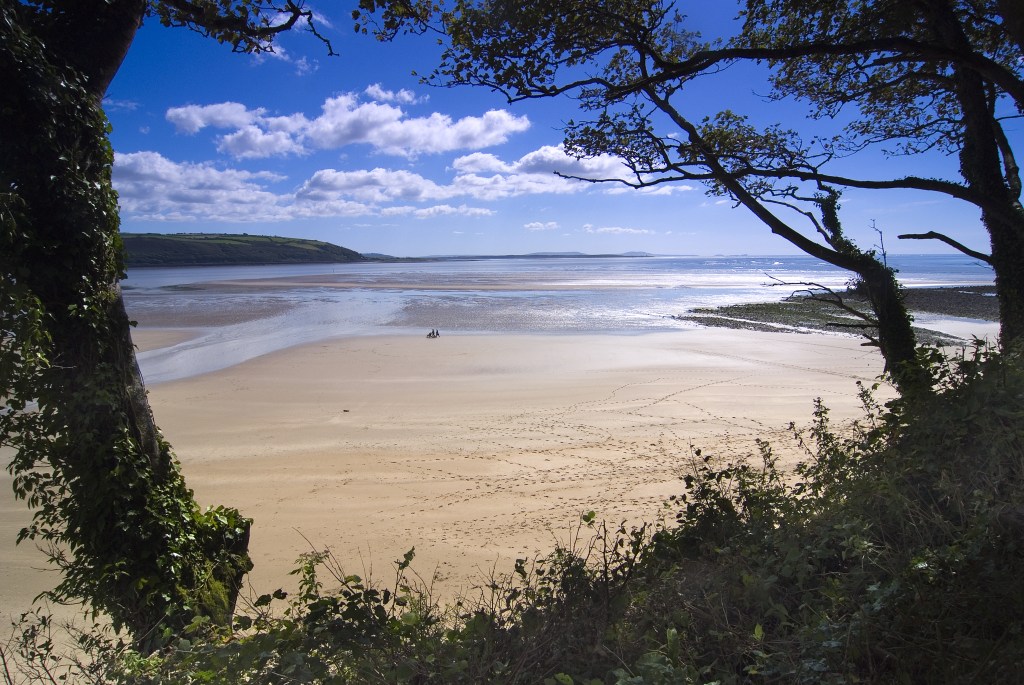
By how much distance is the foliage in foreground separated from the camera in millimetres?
2480

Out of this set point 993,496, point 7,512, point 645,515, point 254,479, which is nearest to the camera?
point 993,496

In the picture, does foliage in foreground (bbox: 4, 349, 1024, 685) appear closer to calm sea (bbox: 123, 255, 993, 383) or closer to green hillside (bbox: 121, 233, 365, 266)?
calm sea (bbox: 123, 255, 993, 383)

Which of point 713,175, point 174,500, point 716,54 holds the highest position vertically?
point 716,54

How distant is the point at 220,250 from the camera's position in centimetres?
12031

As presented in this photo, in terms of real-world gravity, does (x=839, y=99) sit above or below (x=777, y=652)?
above

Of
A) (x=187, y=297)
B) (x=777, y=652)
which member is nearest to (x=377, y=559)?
(x=777, y=652)

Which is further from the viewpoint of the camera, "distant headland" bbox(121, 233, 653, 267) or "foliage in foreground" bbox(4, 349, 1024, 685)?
"distant headland" bbox(121, 233, 653, 267)

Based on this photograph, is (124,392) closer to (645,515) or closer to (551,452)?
(645,515)

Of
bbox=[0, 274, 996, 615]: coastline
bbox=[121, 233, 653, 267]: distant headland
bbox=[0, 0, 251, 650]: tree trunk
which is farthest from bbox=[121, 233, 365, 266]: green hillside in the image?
bbox=[0, 0, 251, 650]: tree trunk

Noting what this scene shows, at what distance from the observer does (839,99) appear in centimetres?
670

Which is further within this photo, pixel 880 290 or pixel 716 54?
pixel 880 290

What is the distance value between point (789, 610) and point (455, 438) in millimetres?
8336

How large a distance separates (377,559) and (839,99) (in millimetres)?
6833

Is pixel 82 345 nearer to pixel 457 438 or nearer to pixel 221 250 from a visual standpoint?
pixel 457 438
